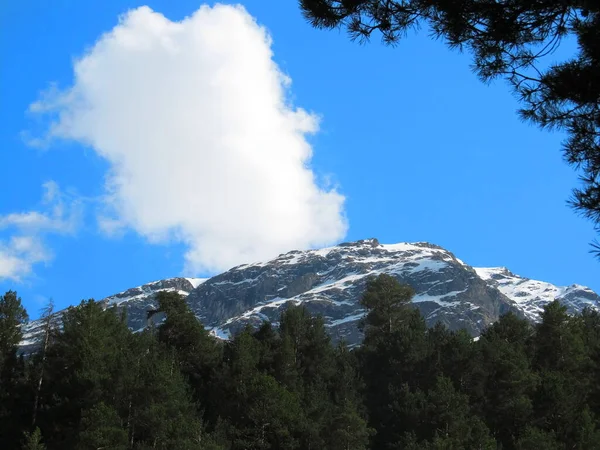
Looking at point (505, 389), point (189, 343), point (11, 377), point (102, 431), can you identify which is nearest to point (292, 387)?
point (189, 343)

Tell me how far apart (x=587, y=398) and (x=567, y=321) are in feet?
31.8

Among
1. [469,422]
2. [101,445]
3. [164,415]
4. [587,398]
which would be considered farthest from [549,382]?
[101,445]

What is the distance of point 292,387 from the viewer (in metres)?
46.5

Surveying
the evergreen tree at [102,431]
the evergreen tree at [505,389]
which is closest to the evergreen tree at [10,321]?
the evergreen tree at [102,431]

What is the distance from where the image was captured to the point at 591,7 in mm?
8617

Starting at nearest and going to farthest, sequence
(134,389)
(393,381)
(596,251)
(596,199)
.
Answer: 1. (596,251)
2. (596,199)
3. (134,389)
4. (393,381)

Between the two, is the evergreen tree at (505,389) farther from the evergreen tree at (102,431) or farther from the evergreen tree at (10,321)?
the evergreen tree at (10,321)

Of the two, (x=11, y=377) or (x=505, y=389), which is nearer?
(x=505, y=389)

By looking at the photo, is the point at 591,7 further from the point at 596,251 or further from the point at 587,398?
the point at 587,398

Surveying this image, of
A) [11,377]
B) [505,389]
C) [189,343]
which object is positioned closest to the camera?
[505,389]

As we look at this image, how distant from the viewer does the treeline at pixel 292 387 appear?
3800cm

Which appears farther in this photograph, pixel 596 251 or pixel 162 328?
pixel 162 328

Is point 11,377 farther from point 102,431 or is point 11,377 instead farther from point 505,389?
point 505,389

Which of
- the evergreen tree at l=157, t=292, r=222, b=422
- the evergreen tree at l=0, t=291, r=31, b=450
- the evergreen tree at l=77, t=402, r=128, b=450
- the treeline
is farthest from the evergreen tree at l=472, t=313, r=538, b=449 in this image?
the evergreen tree at l=0, t=291, r=31, b=450
